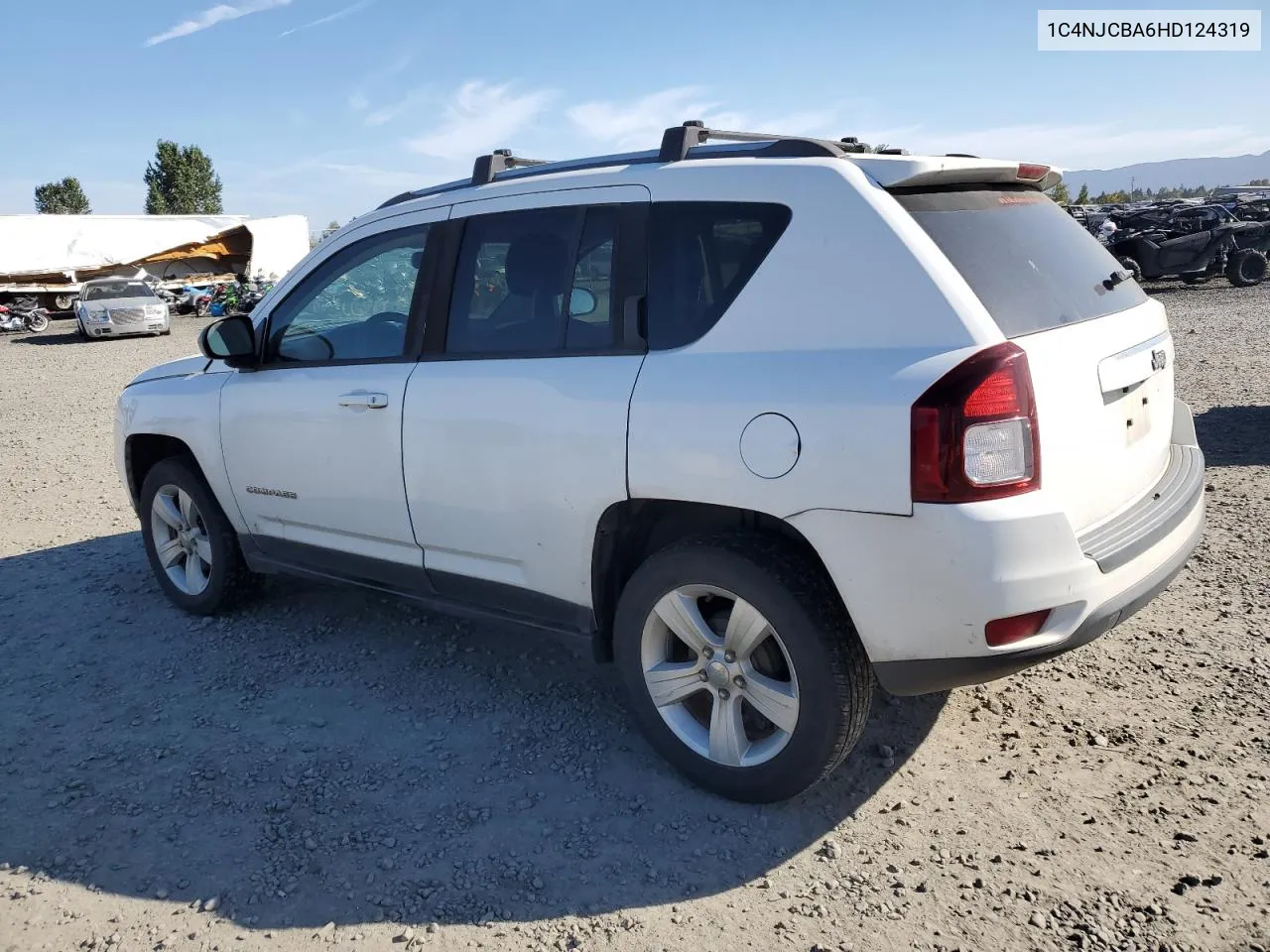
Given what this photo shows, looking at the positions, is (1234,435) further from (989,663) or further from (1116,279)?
(989,663)

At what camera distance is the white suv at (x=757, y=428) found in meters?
2.62

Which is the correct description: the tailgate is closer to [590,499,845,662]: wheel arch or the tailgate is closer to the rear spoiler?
the rear spoiler

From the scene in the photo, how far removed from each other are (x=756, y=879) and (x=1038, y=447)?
1.45 m

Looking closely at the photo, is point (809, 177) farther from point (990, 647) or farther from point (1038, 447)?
point (990, 647)

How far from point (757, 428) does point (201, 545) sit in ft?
11.1

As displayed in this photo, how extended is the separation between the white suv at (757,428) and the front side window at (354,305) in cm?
2

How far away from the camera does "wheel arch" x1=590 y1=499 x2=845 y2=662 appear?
9.94ft

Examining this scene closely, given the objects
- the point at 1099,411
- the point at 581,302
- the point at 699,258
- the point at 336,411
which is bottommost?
the point at 1099,411

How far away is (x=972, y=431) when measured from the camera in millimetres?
2541

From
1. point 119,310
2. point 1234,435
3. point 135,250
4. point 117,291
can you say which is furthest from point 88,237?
point 1234,435

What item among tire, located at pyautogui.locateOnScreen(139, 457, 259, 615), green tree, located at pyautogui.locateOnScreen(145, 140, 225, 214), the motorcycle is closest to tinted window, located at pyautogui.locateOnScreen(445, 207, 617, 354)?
tire, located at pyautogui.locateOnScreen(139, 457, 259, 615)

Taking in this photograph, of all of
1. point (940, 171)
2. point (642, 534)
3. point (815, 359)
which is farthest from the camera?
point (642, 534)

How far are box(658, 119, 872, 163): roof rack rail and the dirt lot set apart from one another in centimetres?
202

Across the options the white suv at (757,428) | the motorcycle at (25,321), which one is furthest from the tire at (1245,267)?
the motorcycle at (25,321)
